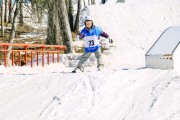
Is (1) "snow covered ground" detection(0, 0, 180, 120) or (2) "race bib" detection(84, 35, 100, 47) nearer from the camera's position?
(1) "snow covered ground" detection(0, 0, 180, 120)

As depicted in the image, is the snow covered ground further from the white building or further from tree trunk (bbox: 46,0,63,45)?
tree trunk (bbox: 46,0,63,45)

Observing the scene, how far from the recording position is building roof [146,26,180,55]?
10.3 m

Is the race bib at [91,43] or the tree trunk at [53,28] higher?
the tree trunk at [53,28]

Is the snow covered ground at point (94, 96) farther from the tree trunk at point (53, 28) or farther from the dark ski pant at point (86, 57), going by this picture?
the tree trunk at point (53, 28)

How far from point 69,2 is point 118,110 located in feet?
80.9

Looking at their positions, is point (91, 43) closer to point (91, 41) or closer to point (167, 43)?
point (91, 41)

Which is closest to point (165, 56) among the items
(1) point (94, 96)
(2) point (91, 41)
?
(2) point (91, 41)

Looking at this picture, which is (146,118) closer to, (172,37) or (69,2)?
(172,37)

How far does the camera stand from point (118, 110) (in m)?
6.64

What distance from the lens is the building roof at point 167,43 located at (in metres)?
10.3

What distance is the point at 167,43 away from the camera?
1094 centimetres

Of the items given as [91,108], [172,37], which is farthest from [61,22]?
[91,108]

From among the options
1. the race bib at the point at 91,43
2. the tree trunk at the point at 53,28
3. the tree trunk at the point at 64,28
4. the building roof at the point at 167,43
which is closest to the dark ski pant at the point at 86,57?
the race bib at the point at 91,43

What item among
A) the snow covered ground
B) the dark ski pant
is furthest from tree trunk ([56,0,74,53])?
the snow covered ground
